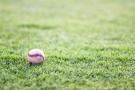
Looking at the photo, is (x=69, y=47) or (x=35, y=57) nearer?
(x=35, y=57)

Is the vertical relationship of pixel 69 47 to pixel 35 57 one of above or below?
below

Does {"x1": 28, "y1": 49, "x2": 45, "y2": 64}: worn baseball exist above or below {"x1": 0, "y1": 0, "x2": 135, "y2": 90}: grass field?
above

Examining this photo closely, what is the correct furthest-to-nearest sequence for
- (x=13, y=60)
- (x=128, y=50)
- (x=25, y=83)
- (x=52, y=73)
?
(x=128, y=50)
(x=13, y=60)
(x=52, y=73)
(x=25, y=83)

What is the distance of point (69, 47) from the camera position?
27.2ft

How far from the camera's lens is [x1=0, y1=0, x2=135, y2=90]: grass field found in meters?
5.61

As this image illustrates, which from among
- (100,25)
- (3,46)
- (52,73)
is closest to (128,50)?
(52,73)

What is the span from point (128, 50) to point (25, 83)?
3395 millimetres

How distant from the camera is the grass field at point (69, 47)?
18.4 feet

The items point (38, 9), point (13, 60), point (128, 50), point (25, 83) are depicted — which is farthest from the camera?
point (38, 9)

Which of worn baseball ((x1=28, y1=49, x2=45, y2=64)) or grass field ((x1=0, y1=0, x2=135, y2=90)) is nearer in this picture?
grass field ((x1=0, y1=0, x2=135, y2=90))

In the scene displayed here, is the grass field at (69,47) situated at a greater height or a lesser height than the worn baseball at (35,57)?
lesser

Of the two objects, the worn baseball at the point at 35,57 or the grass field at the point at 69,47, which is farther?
the worn baseball at the point at 35,57

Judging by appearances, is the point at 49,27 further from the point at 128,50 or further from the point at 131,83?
the point at 131,83

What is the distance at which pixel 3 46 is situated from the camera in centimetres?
805
